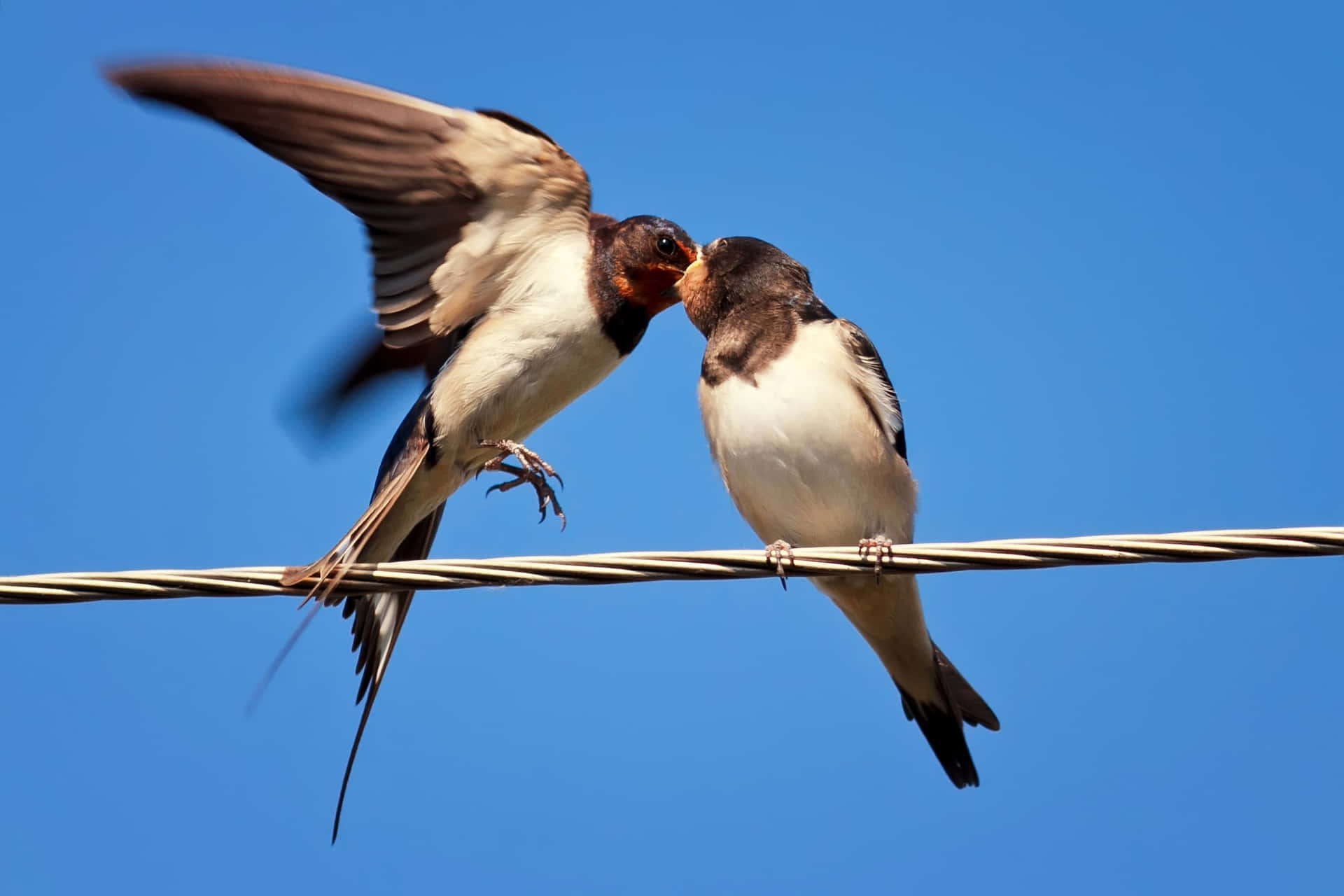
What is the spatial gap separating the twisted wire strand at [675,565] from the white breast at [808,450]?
92 cm

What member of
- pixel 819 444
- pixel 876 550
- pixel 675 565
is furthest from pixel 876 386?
pixel 675 565

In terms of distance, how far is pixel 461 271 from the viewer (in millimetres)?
4957

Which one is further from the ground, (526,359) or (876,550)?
(526,359)

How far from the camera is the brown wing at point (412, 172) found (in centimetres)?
443

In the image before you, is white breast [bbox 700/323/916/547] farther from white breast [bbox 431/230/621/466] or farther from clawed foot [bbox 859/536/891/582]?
white breast [bbox 431/230/621/466]

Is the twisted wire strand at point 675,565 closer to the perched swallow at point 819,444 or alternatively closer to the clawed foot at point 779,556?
the clawed foot at point 779,556

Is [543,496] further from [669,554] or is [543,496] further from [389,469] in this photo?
[669,554]

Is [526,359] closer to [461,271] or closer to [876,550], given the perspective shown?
[461,271]

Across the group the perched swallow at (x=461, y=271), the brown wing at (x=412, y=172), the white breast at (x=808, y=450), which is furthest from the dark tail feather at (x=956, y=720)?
the brown wing at (x=412, y=172)

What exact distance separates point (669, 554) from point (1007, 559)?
0.74m

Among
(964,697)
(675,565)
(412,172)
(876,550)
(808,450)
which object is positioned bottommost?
(675,565)

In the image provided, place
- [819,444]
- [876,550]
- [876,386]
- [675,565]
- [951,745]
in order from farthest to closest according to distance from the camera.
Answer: [951,745], [876,386], [819,444], [876,550], [675,565]

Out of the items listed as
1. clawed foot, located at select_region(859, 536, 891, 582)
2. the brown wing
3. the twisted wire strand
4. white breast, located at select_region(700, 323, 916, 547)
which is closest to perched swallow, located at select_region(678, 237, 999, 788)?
white breast, located at select_region(700, 323, 916, 547)

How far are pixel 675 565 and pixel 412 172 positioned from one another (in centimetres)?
233
